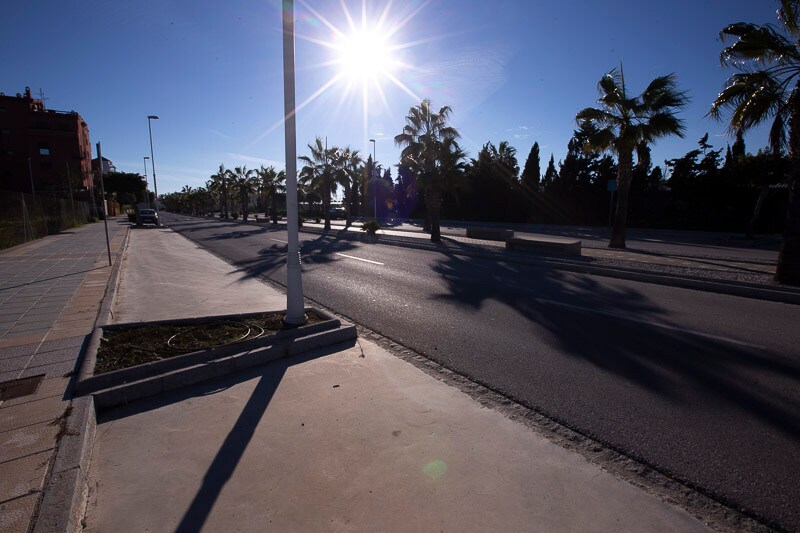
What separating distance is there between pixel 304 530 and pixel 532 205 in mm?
38144

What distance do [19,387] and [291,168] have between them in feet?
12.0

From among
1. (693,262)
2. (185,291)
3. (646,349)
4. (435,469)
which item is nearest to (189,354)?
(435,469)

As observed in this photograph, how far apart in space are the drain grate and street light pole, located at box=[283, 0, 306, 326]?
8.59 ft

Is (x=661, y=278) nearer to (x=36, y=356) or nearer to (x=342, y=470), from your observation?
(x=342, y=470)

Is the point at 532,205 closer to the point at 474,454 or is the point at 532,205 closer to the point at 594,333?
the point at 594,333

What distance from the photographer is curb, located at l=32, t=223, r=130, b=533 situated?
2.26m

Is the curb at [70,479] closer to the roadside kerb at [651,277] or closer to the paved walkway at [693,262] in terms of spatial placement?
the roadside kerb at [651,277]

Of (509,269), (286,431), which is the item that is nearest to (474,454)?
(286,431)

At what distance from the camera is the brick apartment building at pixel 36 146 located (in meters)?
54.8

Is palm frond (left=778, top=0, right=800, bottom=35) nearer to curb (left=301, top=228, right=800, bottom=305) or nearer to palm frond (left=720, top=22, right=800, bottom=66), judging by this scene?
palm frond (left=720, top=22, right=800, bottom=66)

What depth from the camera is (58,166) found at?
58.0 meters

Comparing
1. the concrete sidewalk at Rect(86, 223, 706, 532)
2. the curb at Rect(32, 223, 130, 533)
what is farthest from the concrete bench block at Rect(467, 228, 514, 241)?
the curb at Rect(32, 223, 130, 533)

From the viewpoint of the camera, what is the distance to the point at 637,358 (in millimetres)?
4941

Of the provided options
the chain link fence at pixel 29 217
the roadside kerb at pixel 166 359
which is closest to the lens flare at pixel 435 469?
the roadside kerb at pixel 166 359
